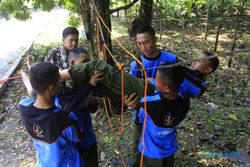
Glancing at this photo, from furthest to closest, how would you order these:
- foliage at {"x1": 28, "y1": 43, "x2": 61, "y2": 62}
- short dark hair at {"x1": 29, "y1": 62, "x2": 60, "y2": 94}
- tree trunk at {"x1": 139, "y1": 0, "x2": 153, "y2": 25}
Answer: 1. tree trunk at {"x1": 139, "y1": 0, "x2": 153, "y2": 25}
2. foliage at {"x1": 28, "y1": 43, "x2": 61, "y2": 62}
3. short dark hair at {"x1": 29, "y1": 62, "x2": 60, "y2": 94}

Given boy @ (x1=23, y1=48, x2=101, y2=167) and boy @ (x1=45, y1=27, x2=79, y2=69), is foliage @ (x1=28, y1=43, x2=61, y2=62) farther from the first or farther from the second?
boy @ (x1=23, y1=48, x2=101, y2=167)

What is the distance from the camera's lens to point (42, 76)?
5.42 ft

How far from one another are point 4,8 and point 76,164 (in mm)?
4870

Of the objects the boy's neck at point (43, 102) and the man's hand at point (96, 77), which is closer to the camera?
the boy's neck at point (43, 102)

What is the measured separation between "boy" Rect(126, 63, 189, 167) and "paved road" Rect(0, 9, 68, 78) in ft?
17.6

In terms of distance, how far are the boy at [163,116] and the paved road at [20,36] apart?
538 cm

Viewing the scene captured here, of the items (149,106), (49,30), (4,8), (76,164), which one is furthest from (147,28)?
(49,30)

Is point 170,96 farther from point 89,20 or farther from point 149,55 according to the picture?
point 89,20

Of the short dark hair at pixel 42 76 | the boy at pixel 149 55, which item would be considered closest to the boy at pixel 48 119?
the short dark hair at pixel 42 76

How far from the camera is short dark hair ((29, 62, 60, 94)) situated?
1654mm

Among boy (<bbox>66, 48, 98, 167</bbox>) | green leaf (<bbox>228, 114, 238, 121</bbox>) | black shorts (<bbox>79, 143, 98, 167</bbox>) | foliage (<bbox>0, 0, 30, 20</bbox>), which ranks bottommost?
green leaf (<bbox>228, 114, 238, 121</bbox>)

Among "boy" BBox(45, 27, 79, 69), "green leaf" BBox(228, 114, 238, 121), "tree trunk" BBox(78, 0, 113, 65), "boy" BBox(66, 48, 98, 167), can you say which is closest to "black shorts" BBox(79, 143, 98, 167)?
"boy" BBox(66, 48, 98, 167)

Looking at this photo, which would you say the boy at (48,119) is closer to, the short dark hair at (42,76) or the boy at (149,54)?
the short dark hair at (42,76)

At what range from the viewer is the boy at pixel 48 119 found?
1.67 meters
